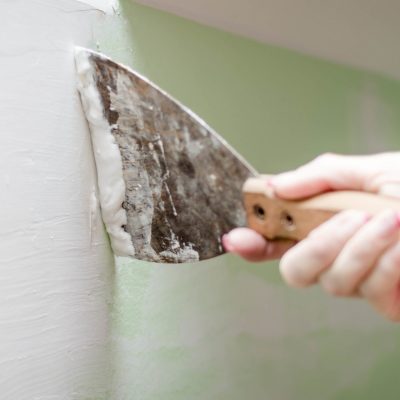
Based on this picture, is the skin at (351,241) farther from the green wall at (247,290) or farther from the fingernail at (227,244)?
the green wall at (247,290)

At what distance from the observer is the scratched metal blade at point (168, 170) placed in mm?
607

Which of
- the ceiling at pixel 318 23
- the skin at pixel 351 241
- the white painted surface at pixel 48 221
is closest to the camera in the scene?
the skin at pixel 351 241

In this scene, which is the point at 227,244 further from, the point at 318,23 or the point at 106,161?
the point at 318,23

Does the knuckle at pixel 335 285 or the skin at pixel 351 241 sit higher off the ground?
the skin at pixel 351 241

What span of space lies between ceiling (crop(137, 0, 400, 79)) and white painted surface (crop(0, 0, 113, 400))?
25 cm

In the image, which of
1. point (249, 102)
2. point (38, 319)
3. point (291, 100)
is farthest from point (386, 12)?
point (38, 319)

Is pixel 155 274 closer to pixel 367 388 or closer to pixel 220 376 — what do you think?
pixel 220 376

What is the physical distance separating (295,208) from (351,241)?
0.25 feet

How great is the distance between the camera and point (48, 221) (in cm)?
61

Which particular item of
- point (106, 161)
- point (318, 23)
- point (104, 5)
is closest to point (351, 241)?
point (106, 161)

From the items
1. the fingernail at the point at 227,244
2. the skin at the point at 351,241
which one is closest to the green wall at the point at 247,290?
the fingernail at the point at 227,244

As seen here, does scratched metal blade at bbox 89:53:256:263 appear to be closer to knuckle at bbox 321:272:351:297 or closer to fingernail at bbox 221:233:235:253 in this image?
fingernail at bbox 221:233:235:253

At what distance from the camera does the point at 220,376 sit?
917 millimetres

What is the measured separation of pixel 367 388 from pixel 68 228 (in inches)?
39.4
